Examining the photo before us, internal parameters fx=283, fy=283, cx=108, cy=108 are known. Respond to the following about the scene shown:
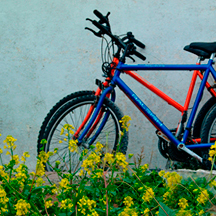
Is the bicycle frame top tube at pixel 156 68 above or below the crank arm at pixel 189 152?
above

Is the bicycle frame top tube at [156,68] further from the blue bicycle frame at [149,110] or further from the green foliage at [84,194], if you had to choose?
the green foliage at [84,194]

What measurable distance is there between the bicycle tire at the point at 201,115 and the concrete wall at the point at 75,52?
420 millimetres

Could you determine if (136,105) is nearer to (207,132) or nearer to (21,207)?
(207,132)

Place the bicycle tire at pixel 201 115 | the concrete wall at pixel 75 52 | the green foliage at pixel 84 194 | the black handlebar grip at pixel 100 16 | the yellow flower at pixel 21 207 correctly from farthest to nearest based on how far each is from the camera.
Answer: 1. the concrete wall at pixel 75 52
2. the bicycle tire at pixel 201 115
3. the black handlebar grip at pixel 100 16
4. the green foliage at pixel 84 194
5. the yellow flower at pixel 21 207

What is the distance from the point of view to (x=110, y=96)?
222 centimetres

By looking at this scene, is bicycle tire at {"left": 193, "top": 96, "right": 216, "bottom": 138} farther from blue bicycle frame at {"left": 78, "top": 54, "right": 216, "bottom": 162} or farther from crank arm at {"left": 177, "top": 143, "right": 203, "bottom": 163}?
crank arm at {"left": 177, "top": 143, "right": 203, "bottom": 163}

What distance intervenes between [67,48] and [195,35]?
1.26 metres

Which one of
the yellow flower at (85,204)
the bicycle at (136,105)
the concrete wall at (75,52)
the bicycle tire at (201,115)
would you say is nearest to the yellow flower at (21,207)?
the yellow flower at (85,204)

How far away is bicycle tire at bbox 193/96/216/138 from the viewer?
7.08ft

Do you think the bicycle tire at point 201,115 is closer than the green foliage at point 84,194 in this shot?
No

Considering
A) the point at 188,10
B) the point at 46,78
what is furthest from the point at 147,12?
the point at 46,78

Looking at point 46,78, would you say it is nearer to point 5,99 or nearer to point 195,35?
point 5,99

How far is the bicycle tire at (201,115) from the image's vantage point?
2.16 m

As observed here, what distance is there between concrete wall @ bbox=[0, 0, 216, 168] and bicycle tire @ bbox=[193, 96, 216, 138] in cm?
42
